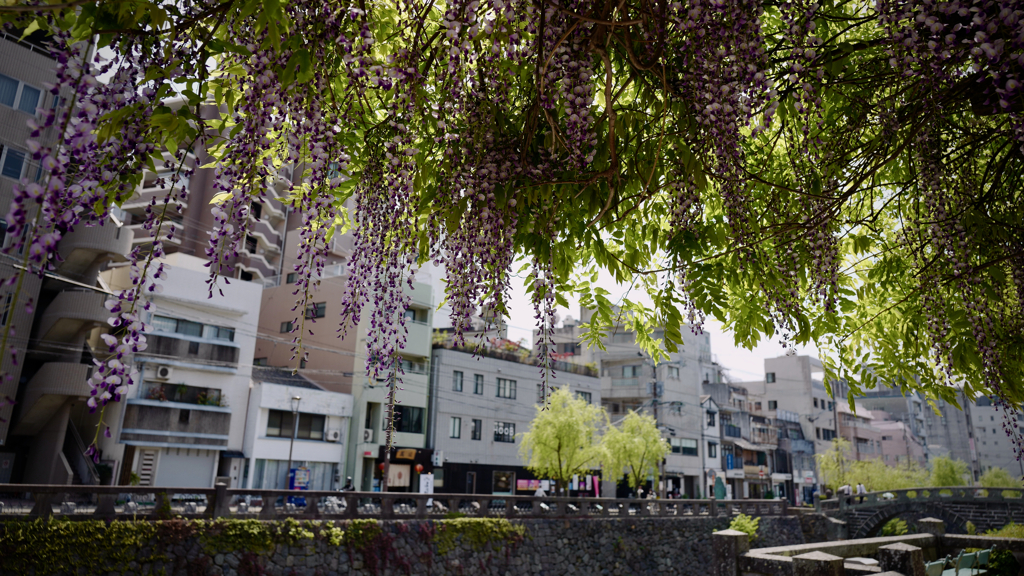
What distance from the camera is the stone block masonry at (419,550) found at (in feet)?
42.9

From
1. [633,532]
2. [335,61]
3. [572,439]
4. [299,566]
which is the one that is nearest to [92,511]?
[299,566]

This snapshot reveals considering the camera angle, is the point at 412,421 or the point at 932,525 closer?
the point at 932,525

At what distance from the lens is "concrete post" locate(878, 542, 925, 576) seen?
846 centimetres

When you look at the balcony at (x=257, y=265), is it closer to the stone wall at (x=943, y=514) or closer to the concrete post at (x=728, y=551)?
the concrete post at (x=728, y=551)

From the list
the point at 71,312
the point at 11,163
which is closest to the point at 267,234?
the point at 71,312

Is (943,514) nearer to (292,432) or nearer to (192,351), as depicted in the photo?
(292,432)

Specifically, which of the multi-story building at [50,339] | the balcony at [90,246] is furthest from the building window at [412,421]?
the balcony at [90,246]

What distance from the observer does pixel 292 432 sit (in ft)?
87.6

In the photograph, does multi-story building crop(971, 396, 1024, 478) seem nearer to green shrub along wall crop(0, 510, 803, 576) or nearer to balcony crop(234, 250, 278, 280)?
green shrub along wall crop(0, 510, 803, 576)

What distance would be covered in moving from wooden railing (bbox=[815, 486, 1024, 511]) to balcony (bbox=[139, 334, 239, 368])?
28587 millimetres

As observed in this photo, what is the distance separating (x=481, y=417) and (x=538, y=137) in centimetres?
3098

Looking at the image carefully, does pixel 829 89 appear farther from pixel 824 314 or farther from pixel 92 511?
pixel 92 511

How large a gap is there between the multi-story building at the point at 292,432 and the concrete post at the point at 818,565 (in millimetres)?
21671

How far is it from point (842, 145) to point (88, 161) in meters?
4.22
